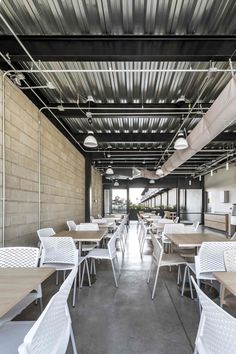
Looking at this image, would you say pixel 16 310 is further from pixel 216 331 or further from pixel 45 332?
pixel 216 331

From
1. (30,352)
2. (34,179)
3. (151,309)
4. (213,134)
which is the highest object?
(213,134)

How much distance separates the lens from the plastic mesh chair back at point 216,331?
105cm

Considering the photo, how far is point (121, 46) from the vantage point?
9.77 ft

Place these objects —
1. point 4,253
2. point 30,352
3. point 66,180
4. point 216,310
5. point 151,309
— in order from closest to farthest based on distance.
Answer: point 30,352, point 216,310, point 4,253, point 151,309, point 66,180

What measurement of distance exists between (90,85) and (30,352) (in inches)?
156

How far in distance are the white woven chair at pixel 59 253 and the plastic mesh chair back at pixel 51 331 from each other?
157 cm

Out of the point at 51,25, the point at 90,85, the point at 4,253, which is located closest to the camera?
the point at 4,253

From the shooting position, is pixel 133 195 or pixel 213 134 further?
pixel 133 195

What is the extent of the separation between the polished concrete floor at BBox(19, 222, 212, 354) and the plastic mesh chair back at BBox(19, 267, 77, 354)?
38.2 inches

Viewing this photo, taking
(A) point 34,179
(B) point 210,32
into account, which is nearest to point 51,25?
(B) point 210,32

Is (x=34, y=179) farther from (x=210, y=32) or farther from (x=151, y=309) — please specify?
(x=210, y=32)

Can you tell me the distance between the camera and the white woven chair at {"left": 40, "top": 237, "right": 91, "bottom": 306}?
3098 millimetres

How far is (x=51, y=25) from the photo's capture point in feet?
9.20

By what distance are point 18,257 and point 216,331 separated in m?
1.75
